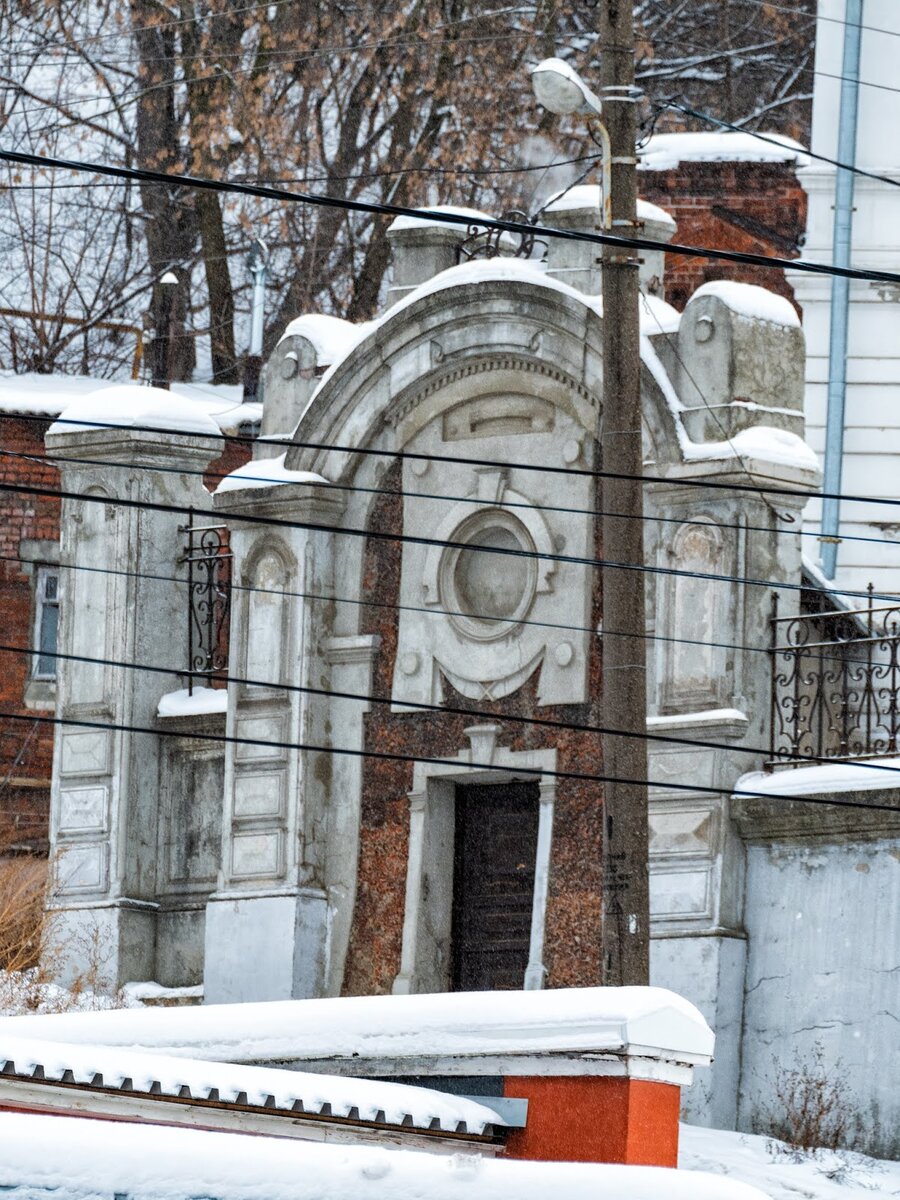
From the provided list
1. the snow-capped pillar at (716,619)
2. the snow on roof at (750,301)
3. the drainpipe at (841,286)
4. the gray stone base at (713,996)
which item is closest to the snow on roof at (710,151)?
the drainpipe at (841,286)

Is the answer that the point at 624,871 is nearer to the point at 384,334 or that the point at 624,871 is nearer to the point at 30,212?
the point at 384,334

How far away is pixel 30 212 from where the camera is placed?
32.8m

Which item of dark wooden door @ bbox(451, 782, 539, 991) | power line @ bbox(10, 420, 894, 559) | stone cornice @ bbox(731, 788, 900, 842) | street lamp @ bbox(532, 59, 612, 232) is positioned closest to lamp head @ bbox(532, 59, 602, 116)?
street lamp @ bbox(532, 59, 612, 232)

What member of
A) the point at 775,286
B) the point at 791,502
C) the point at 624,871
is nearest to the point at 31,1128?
the point at 624,871

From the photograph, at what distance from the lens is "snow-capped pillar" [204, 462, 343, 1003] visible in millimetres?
18062

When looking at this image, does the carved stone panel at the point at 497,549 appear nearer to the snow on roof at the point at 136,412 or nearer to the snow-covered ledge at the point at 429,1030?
the snow on roof at the point at 136,412

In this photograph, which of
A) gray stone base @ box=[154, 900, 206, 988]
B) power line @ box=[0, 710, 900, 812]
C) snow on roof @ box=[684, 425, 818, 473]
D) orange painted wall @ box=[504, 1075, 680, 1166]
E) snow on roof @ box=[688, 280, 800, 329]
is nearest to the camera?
orange painted wall @ box=[504, 1075, 680, 1166]

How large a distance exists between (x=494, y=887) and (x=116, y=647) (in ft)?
11.7

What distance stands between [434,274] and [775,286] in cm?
564

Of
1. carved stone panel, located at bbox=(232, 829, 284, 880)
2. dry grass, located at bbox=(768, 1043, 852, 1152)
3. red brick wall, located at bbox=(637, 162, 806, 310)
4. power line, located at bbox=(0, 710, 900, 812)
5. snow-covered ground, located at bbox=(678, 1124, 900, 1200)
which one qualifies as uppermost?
red brick wall, located at bbox=(637, 162, 806, 310)

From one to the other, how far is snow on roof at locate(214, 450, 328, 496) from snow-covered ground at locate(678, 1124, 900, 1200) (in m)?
5.62

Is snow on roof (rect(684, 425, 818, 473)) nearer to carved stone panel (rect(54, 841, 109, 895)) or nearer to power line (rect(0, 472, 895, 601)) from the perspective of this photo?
power line (rect(0, 472, 895, 601))

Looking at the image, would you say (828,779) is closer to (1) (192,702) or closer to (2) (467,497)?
(2) (467,497)

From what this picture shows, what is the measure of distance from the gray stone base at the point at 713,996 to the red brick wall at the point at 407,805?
0.78 meters
